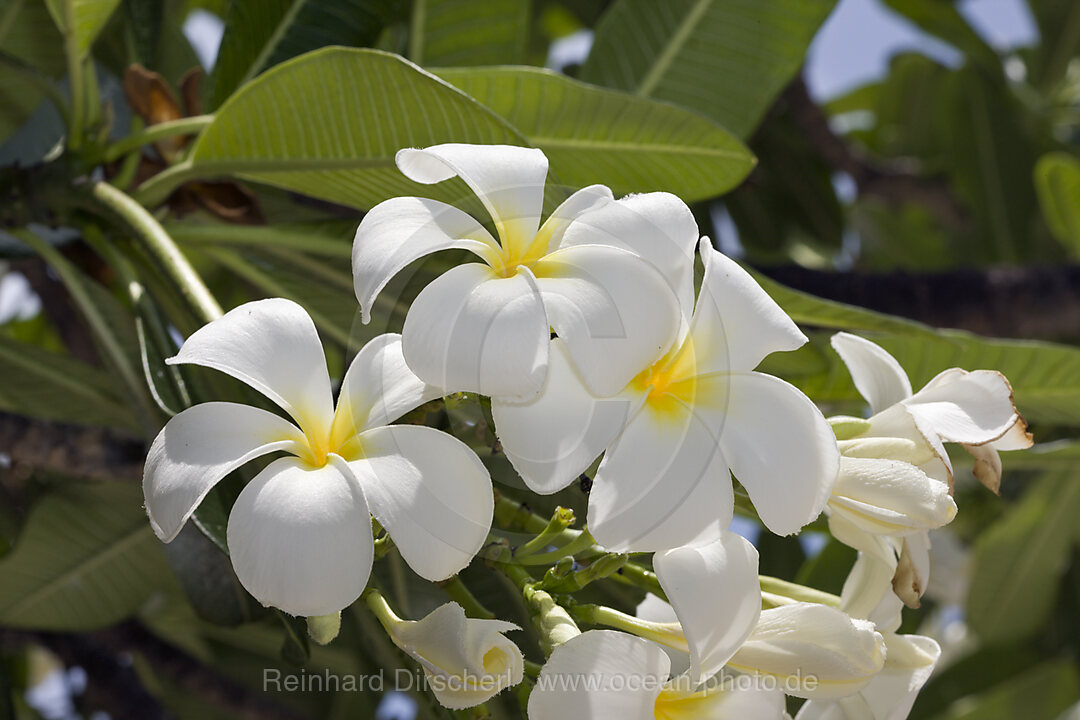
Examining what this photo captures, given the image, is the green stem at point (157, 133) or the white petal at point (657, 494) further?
the green stem at point (157, 133)

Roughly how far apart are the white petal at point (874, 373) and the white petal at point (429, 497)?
0.28 meters

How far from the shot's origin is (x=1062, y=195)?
5.60 feet

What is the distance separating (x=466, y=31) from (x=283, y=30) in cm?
22

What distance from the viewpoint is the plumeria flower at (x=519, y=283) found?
1.35 feet

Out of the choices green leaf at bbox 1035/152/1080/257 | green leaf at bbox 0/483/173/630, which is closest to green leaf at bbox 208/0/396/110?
green leaf at bbox 0/483/173/630

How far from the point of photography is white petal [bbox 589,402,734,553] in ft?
1.38

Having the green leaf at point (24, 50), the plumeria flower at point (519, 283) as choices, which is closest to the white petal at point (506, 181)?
the plumeria flower at point (519, 283)

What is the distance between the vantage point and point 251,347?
47 cm

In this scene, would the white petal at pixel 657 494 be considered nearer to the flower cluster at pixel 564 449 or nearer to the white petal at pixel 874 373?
the flower cluster at pixel 564 449

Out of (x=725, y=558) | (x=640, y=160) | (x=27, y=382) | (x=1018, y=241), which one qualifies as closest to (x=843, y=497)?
(x=725, y=558)

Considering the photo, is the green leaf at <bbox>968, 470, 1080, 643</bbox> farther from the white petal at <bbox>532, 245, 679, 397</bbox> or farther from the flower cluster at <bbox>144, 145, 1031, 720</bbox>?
the white petal at <bbox>532, 245, 679, 397</bbox>

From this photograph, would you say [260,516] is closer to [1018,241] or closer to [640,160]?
[640,160]

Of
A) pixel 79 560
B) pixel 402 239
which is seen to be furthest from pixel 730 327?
pixel 79 560

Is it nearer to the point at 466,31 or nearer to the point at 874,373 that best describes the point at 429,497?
the point at 874,373
